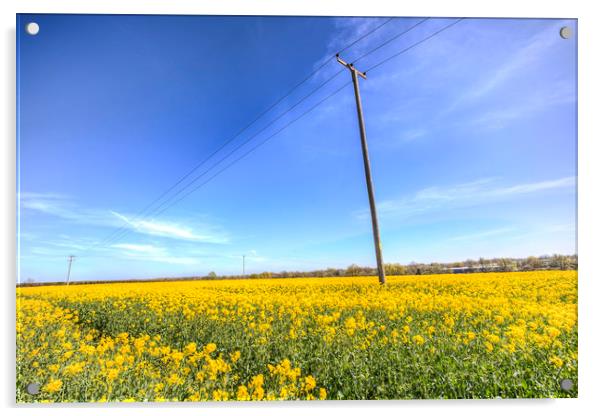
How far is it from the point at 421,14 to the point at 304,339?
3.39m

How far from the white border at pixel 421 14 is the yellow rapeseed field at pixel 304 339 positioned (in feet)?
0.51

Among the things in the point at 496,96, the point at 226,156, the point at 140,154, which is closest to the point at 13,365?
the point at 140,154

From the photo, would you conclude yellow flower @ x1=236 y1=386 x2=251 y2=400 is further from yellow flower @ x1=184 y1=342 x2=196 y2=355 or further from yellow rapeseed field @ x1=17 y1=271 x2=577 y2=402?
yellow flower @ x1=184 y1=342 x2=196 y2=355

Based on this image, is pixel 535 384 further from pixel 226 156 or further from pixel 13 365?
pixel 13 365

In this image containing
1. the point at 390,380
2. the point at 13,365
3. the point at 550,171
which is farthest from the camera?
the point at 550,171

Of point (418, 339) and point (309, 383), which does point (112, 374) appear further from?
point (418, 339)

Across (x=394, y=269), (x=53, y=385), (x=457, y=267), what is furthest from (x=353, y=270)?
(x=53, y=385)

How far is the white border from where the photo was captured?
369 centimetres

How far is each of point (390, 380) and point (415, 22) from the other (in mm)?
3413

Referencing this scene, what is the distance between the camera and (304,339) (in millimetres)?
3863

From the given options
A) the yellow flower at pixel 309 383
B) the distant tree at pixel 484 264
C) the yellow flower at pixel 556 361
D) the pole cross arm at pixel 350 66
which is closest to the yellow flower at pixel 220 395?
the yellow flower at pixel 309 383

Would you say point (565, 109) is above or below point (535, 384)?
above
